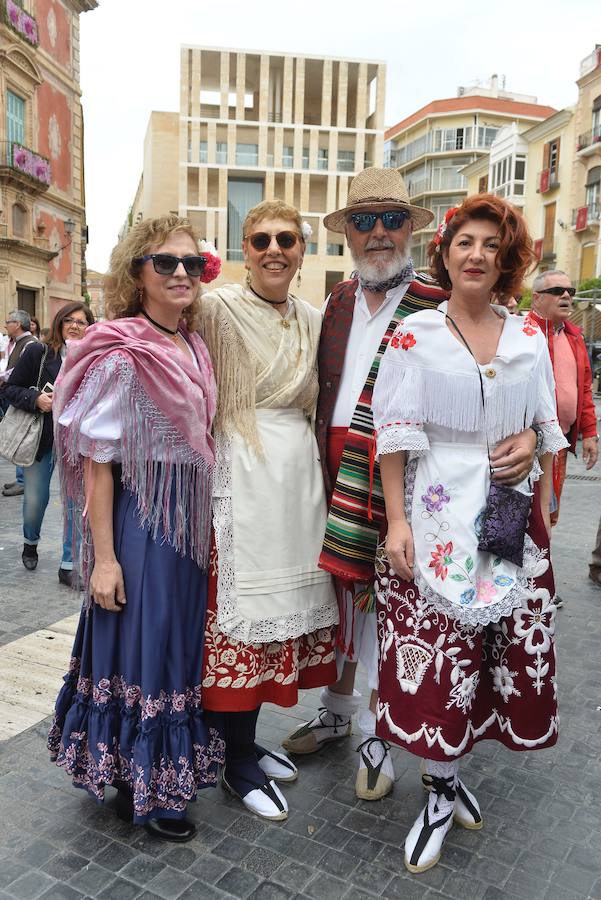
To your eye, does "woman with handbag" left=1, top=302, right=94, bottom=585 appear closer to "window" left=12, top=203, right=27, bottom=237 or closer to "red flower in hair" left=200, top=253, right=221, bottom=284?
"red flower in hair" left=200, top=253, right=221, bottom=284

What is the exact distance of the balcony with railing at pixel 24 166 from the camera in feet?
73.5

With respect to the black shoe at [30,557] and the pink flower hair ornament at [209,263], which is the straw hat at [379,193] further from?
the black shoe at [30,557]

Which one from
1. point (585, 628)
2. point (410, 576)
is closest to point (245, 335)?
point (410, 576)

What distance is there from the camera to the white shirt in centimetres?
267

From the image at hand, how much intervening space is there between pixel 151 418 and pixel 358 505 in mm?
778

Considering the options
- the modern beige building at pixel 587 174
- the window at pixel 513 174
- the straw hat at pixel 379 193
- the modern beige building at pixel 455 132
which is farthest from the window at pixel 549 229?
the straw hat at pixel 379 193

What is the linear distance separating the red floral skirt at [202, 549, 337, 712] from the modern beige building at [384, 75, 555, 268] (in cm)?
5275

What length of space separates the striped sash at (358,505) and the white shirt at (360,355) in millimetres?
97

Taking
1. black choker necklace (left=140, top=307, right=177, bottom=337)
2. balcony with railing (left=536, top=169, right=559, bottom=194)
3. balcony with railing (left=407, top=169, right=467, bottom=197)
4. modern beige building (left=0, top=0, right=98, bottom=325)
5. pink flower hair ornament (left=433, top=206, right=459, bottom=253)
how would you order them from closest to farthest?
pink flower hair ornament (left=433, top=206, right=459, bottom=253) < black choker necklace (left=140, top=307, right=177, bottom=337) < modern beige building (left=0, top=0, right=98, bottom=325) < balcony with railing (left=536, top=169, right=559, bottom=194) < balcony with railing (left=407, top=169, right=467, bottom=197)

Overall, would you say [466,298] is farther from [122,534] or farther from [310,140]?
[310,140]

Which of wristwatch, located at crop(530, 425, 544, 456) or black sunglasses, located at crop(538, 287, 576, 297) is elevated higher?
black sunglasses, located at crop(538, 287, 576, 297)

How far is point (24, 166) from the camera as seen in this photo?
2306 centimetres

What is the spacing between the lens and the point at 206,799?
2.68 metres

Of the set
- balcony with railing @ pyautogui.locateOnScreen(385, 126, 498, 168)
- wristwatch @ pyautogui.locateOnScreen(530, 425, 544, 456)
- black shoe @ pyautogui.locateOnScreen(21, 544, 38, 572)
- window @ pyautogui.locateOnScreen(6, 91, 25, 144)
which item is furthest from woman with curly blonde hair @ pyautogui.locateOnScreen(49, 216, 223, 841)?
balcony with railing @ pyautogui.locateOnScreen(385, 126, 498, 168)
